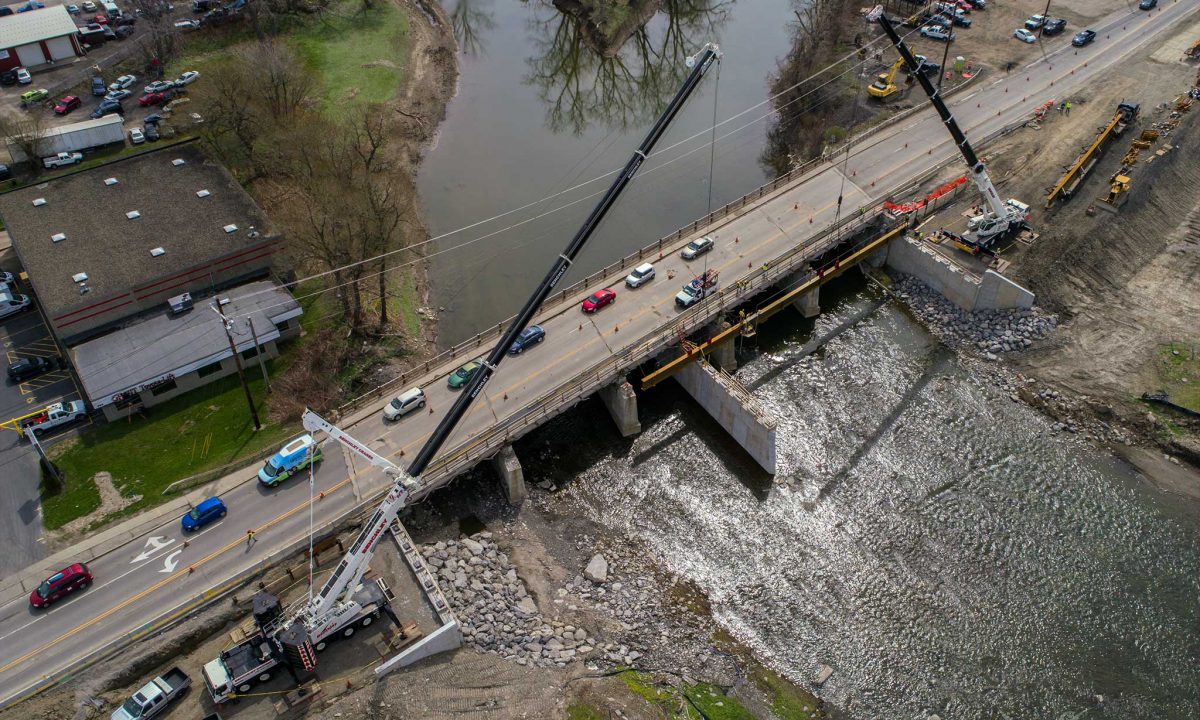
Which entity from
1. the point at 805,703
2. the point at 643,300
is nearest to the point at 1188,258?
the point at 643,300

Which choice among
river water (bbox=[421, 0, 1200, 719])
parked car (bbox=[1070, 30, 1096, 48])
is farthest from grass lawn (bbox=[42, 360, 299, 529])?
parked car (bbox=[1070, 30, 1096, 48])

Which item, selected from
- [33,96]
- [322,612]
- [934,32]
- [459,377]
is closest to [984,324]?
[459,377]

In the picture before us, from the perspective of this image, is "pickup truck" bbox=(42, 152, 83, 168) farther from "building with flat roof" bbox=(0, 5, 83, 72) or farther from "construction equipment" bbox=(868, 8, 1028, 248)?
"construction equipment" bbox=(868, 8, 1028, 248)

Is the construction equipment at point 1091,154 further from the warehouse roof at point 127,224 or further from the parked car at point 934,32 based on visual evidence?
the warehouse roof at point 127,224

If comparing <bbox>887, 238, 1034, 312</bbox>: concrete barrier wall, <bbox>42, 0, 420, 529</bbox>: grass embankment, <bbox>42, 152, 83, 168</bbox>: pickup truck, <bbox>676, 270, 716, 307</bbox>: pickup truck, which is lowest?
<bbox>887, 238, 1034, 312</bbox>: concrete barrier wall

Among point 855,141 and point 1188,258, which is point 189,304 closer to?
point 855,141

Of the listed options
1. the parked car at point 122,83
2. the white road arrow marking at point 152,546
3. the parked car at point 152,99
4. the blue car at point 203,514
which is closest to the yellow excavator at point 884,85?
the blue car at point 203,514

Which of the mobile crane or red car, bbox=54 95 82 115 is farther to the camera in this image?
red car, bbox=54 95 82 115

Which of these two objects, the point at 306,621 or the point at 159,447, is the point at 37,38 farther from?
the point at 306,621
